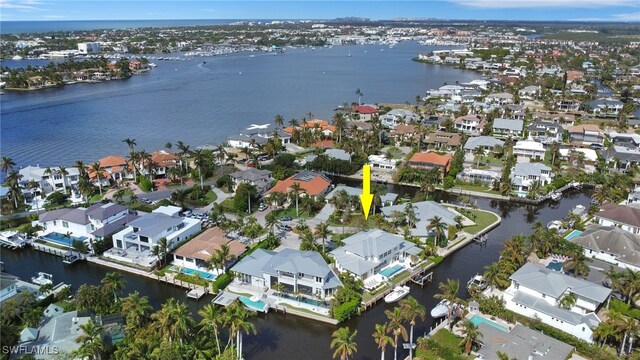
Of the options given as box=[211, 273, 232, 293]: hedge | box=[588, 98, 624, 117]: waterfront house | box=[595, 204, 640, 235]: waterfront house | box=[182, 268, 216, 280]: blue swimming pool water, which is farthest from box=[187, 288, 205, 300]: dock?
box=[588, 98, 624, 117]: waterfront house

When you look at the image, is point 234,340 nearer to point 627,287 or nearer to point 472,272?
point 472,272

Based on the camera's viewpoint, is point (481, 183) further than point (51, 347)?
Yes

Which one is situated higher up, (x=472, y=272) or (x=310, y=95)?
(x=310, y=95)

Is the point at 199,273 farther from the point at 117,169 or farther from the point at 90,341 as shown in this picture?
the point at 117,169

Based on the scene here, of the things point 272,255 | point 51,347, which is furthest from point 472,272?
point 51,347

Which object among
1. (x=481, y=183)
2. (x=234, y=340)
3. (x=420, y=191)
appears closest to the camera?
(x=234, y=340)

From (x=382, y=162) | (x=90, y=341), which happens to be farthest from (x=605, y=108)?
(x=90, y=341)

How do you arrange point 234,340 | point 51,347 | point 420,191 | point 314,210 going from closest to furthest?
point 51,347, point 234,340, point 314,210, point 420,191
